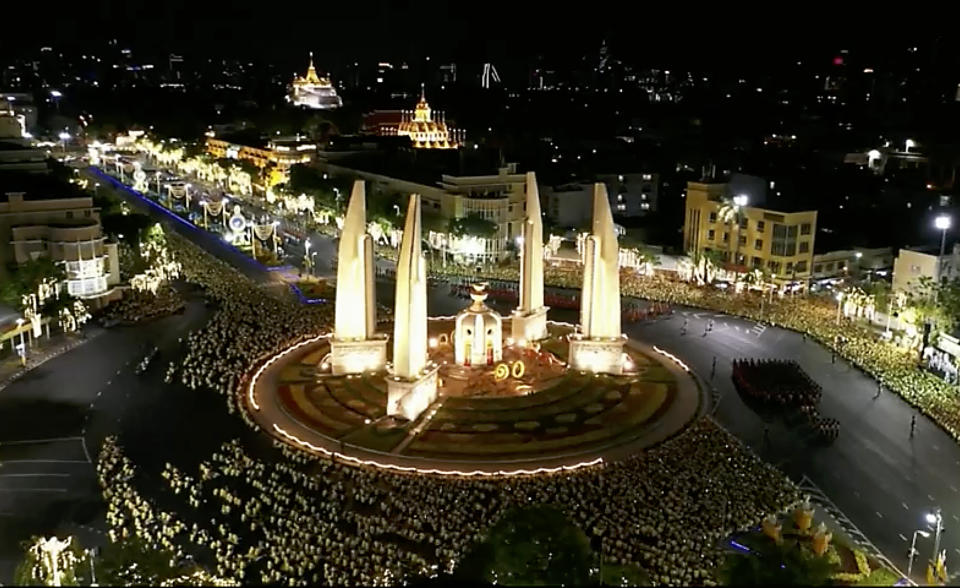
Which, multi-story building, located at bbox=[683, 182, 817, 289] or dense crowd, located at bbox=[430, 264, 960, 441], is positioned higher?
multi-story building, located at bbox=[683, 182, 817, 289]

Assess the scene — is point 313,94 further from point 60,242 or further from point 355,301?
point 355,301

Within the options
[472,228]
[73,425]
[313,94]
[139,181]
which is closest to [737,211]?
[472,228]

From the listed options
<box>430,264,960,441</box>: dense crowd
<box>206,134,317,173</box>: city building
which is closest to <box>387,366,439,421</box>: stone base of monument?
<box>430,264,960,441</box>: dense crowd

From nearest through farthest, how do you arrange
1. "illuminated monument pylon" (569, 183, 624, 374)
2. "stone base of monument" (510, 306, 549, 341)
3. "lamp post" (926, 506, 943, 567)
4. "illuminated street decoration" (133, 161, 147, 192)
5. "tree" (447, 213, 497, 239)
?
"lamp post" (926, 506, 943, 567) → "illuminated monument pylon" (569, 183, 624, 374) → "stone base of monument" (510, 306, 549, 341) → "tree" (447, 213, 497, 239) → "illuminated street decoration" (133, 161, 147, 192)

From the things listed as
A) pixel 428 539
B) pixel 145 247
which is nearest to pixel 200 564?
pixel 428 539

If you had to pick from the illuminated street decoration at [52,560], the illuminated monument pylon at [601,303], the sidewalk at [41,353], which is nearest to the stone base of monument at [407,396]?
the illuminated monument pylon at [601,303]

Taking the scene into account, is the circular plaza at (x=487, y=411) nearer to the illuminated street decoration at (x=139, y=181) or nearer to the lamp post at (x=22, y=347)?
the lamp post at (x=22, y=347)

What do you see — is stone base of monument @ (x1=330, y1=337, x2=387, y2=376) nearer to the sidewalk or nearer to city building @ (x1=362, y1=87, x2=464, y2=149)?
the sidewalk
